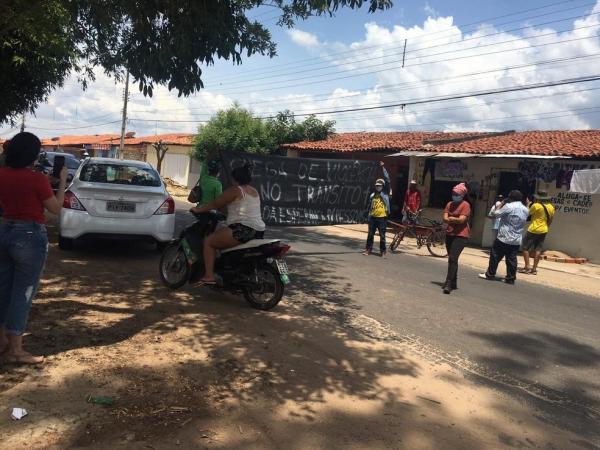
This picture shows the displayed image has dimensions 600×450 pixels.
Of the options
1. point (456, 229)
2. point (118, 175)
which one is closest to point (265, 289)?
point (456, 229)

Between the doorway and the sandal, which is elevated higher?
the doorway

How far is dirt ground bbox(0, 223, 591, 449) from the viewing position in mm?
3033

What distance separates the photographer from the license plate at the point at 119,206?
7.38 metres

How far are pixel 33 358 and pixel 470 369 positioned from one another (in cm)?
359

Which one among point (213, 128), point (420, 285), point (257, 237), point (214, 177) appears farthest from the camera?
point (213, 128)

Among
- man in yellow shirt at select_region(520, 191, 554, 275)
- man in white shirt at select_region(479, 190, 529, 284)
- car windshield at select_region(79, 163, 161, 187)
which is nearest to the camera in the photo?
car windshield at select_region(79, 163, 161, 187)

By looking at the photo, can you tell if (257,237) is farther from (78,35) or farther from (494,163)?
(494,163)

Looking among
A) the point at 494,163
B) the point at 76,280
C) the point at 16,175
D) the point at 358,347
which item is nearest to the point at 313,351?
the point at 358,347

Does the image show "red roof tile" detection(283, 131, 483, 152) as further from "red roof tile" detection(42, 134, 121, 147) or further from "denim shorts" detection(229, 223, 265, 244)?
"red roof tile" detection(42, 134, 121, 147)

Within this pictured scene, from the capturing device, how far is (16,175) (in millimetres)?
3512

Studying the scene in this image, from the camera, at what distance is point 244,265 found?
228 inches

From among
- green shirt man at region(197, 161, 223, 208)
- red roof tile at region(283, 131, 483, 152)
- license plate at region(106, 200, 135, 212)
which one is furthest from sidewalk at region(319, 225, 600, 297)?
license plate at region(106, 200, 135, 212)

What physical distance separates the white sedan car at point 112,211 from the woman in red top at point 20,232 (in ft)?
12.4

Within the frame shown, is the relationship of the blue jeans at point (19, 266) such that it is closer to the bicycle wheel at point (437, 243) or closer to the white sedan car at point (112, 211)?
the white sedan car at point (112, 211)
